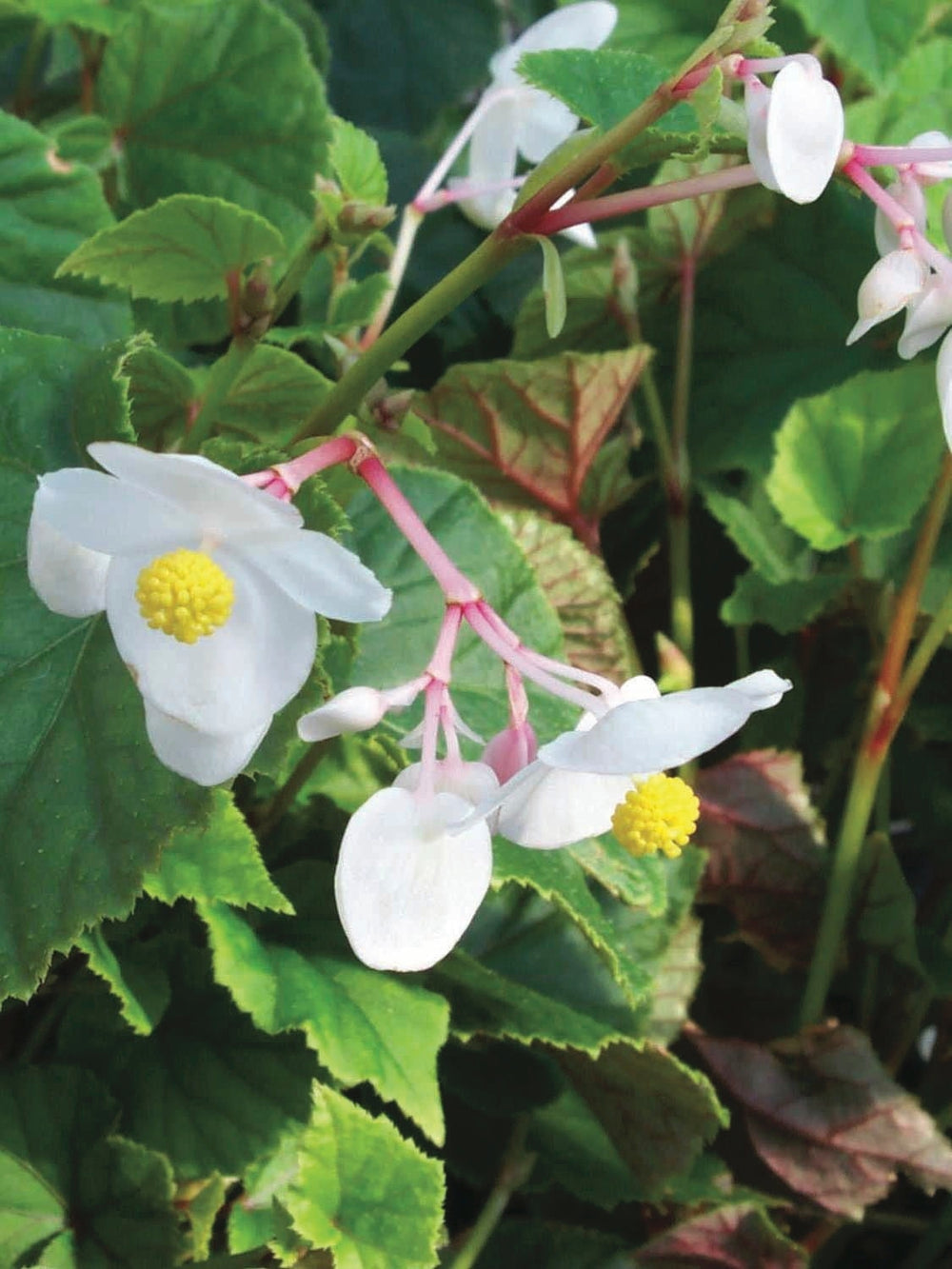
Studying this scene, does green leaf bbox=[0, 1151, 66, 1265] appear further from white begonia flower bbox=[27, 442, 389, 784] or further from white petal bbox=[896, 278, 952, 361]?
white petal bbox=[896, 278, 952, 361]

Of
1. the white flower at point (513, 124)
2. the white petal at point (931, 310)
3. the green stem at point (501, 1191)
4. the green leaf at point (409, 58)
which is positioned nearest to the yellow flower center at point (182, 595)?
the white petal at point (931, 310)

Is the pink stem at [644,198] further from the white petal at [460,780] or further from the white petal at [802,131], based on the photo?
the white petal at [460,780]

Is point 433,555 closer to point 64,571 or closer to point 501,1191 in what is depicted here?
point 64,571

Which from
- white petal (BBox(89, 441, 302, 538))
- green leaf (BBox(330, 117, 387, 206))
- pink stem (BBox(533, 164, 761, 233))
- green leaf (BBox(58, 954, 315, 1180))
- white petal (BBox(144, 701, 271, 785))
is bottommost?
green leaf (BBox(58, 954, 315, 1180))

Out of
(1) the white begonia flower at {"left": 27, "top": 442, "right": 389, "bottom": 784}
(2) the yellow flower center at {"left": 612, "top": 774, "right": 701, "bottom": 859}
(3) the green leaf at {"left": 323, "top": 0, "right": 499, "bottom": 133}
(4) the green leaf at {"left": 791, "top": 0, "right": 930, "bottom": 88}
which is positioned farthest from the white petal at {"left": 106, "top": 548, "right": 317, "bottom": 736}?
(3) the green leaf at {"left": 323, "top": 0, "right": 499, "bottom": 133}

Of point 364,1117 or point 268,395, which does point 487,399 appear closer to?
point 268,395

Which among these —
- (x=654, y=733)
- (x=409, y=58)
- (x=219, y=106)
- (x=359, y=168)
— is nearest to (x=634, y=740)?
(x=654, y=733)
